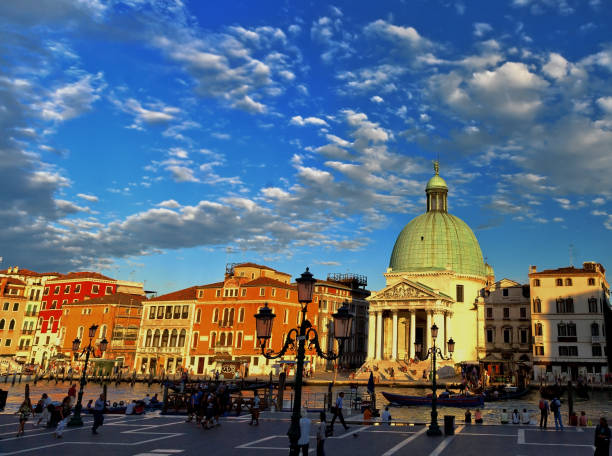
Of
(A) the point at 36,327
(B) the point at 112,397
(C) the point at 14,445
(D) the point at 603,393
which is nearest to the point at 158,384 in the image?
(B) the point at 112,397

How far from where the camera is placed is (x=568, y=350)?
59531 mm

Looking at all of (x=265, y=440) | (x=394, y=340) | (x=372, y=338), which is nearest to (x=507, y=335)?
(x=394, y=340)

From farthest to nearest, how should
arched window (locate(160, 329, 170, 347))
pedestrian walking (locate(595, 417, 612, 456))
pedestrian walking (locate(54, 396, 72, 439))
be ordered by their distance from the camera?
1. arched window (locate(160, 329, 170, 347))
2. pedestrian walking (locate(54, 396, 72, 439))
3. pedestrian walking (locate(595, 417, 612, 456))

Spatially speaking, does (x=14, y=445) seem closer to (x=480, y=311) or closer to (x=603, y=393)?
(x=603, y=393)

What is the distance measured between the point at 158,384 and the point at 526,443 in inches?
1901

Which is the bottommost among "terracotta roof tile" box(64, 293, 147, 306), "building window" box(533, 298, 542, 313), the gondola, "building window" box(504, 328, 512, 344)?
the gondola

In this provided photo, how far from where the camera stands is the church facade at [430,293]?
69875 millimetres

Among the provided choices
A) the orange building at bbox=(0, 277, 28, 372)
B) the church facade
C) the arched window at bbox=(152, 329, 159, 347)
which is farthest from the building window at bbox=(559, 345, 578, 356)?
the orange building at bbox=(0, 277, 28, 372)

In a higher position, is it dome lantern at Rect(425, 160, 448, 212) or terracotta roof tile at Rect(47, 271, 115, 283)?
dome lantern at Rect(425, 160, 448, 212)

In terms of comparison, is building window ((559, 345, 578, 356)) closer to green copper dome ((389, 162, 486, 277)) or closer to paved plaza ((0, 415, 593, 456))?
green copper dome ((389, 162, 486, 277))

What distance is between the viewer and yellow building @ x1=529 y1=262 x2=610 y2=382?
58.3m

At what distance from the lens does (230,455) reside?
52.7 feet

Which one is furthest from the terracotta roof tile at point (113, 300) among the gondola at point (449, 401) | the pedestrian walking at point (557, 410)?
the pedestrian walking at point (557, 410)

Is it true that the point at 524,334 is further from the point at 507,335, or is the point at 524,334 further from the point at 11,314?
the point at 11,314
